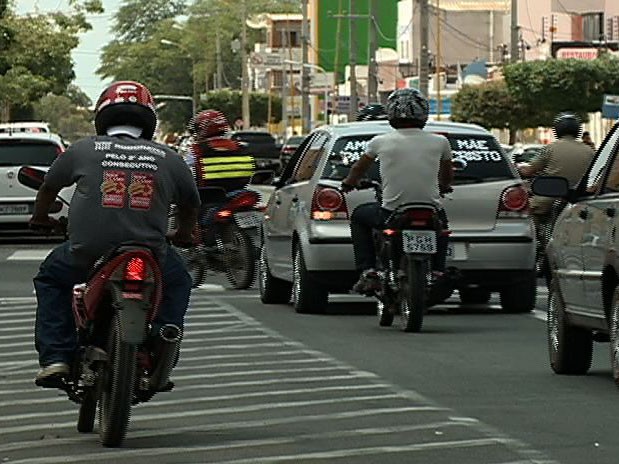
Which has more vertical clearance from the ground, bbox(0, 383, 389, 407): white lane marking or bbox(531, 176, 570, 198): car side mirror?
bbox(531, 176, 570, 198): car side mirror

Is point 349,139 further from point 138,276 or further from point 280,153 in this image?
point 280,153

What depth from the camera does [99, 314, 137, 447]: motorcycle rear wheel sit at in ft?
29.0

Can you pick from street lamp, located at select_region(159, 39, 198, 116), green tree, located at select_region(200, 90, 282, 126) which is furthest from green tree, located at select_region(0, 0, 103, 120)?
street lamp, located at select_region(159, 39, 198, 116)

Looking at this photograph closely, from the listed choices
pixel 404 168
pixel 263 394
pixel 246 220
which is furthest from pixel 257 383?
pixel 246 220

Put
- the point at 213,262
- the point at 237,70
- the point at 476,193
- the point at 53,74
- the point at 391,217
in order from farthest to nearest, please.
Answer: the point at 237,70
the point at 53,74
the point at 213,262
the point at 476,193
the point at 391,217

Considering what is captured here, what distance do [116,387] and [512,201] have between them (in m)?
8.62

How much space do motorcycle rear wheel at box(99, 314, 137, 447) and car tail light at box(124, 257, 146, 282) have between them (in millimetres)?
173

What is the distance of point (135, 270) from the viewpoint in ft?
29.3

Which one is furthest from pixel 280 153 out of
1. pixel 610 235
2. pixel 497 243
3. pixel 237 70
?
pixel 237 70

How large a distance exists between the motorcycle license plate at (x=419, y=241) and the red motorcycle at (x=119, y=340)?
233 inches

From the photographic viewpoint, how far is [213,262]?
21047mm

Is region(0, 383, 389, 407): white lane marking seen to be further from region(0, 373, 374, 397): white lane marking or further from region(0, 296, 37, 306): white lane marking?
region(0, 296, 37, 306): white lane marking

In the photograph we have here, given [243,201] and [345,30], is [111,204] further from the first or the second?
[345,30]

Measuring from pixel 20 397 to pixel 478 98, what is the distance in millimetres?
76649
